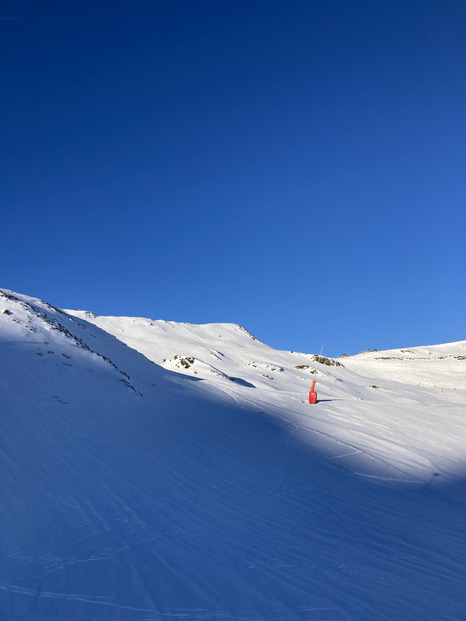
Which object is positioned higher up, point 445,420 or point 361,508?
point 445,420

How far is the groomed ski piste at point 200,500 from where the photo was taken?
342cm

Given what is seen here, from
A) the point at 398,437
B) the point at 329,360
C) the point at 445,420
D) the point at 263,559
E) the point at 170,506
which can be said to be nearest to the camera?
the point at 263,559

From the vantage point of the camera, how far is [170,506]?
5.12 metres

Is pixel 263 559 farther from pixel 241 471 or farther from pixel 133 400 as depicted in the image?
pixel 133 400

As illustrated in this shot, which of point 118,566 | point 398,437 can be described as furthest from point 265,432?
point 118,566

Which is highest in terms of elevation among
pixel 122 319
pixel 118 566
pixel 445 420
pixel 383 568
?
pixel 122 319

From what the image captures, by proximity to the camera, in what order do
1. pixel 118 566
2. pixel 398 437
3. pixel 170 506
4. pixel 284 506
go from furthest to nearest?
pixel 398 437
pixel 284 506
pixel 170 506
pixel 118 566

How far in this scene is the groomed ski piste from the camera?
342 cm

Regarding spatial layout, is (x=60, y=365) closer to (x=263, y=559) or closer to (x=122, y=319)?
(x=263, y=559)

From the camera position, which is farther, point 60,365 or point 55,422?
point 60,365

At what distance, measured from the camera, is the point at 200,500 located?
5461 mm

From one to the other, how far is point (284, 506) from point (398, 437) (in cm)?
628

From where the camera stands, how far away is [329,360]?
3150cm

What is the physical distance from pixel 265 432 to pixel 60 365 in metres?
4.91
